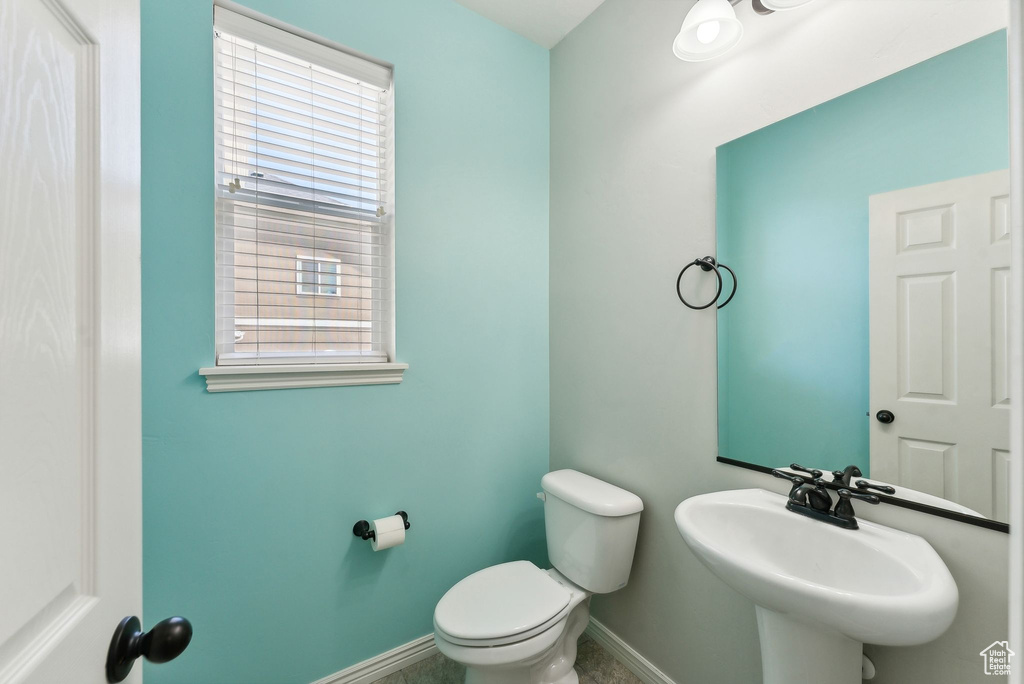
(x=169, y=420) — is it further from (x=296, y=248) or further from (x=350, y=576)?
(x=350, y=576)

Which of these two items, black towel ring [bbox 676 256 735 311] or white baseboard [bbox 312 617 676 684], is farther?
white baseboard [bbox 312 617 676 684]

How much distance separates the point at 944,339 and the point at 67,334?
1.45 meters

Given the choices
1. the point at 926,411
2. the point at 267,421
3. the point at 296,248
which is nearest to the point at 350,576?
the point at 267,421

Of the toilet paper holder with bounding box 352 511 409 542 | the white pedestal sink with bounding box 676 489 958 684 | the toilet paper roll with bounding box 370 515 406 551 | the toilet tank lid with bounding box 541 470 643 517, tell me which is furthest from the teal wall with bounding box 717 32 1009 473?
the toilet paper holder with bounding box 352 511 409 542

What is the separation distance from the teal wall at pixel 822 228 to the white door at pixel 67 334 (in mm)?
1377

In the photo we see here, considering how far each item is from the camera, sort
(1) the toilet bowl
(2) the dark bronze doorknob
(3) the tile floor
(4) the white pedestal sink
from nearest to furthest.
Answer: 1. (2) the dark bronze doorknob
2. (4) the white pedestal sink
3. (1) the toilet bowl
4. (3) the tile floor

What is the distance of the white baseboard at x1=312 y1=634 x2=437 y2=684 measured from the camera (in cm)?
150

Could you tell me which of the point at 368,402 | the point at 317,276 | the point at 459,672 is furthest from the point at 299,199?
the point at 459,672

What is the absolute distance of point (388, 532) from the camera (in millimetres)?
1473

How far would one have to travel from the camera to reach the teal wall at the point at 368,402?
123 centimetres

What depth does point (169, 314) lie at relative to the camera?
123 cm

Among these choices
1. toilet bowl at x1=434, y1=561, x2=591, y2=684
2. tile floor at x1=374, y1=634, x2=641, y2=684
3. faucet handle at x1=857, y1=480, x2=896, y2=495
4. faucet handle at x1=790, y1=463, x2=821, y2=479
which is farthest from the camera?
tile floor at x1=374, y1=634, x2=641, y2=684

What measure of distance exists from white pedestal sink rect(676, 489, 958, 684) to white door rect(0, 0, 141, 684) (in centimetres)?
101

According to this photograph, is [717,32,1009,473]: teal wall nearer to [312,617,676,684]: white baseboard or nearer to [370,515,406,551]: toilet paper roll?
[312,617,676,684]: white baseboard
